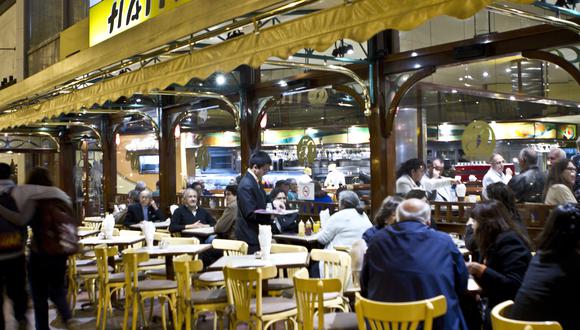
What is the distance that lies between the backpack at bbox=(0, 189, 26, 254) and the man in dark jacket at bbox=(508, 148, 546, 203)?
517 cm

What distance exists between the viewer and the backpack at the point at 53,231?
18.7ft

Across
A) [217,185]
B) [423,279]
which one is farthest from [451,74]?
[217,185]

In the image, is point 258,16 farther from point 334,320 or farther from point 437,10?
point 334,320

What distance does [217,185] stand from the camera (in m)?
13.3

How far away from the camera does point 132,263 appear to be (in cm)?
653

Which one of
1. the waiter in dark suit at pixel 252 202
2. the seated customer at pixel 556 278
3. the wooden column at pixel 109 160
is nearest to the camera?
the seated customer at pixel 556 278

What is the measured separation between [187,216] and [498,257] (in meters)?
6.17

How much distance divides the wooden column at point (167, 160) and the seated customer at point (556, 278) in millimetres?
9890

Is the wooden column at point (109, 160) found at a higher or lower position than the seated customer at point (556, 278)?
higher

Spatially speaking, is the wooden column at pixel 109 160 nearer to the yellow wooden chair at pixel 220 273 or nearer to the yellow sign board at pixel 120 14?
the yellow sign board at pixel 120 14

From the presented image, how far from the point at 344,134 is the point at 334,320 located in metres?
6.61

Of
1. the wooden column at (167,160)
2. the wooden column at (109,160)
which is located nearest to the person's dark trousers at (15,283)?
the wooden column at (167,160)

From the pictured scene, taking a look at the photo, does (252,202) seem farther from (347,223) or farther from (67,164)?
(67,164)

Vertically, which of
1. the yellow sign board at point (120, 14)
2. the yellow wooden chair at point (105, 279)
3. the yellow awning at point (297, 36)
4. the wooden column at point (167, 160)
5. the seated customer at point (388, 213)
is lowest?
the yellow wooden chair at point (105, 279)
